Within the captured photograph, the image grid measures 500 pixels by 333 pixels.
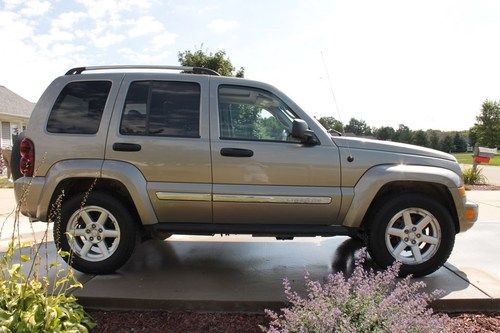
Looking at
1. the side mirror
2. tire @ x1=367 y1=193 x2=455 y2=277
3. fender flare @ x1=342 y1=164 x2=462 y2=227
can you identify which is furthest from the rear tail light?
tire @ x1=367 y1=193 x2=455 y2=277

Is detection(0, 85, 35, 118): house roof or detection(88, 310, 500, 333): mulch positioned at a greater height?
detection(0, 85, 35, 118): house roof

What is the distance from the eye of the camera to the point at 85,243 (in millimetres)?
4309

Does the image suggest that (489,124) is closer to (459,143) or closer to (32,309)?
(459,143)

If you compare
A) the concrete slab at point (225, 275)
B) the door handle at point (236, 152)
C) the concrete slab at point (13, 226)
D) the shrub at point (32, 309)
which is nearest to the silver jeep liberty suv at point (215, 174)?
the door handle at point (236, 152)

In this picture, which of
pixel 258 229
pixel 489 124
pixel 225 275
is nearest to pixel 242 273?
pixel 225 275

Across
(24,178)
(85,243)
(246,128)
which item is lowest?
(85,243)

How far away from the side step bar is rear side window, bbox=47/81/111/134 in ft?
3.95

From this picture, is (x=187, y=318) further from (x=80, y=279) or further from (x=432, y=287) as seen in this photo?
(x=432, y=287)

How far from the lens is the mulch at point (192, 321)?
3.29 m

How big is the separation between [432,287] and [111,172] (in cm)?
321

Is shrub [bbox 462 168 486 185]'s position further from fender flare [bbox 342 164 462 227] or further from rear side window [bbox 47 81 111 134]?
rear side window [bbox 47 81 111 134]

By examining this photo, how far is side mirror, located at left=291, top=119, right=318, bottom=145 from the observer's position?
4.08 meters

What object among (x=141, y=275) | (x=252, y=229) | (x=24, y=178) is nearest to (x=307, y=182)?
(x=252, y=229)

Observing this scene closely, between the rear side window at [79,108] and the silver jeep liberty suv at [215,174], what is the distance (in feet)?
0.04
